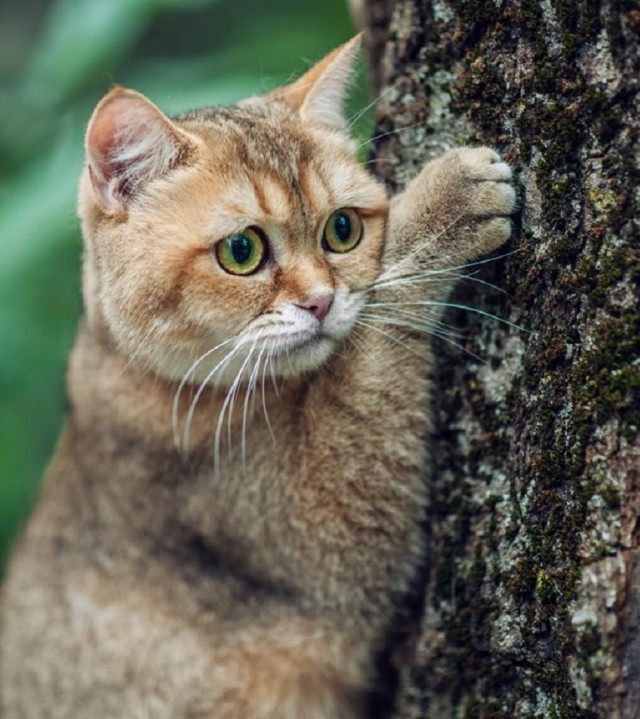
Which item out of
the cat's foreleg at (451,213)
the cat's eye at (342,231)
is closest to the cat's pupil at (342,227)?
the cat's eye at (342,231)

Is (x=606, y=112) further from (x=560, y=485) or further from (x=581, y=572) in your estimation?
(x=581, y=572)

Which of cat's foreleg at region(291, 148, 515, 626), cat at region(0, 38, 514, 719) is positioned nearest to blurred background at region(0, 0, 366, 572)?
cat at region(0, 38, 514, 719)

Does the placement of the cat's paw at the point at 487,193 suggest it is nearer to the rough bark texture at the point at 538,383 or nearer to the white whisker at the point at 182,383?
the rough bark texture at the point at 538,383

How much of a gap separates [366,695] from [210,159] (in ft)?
5.63

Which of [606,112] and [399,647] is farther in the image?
[399,647]

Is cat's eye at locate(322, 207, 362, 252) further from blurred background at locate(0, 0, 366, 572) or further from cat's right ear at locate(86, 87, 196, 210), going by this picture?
blurred background at locate(0, 0, 366, 572)

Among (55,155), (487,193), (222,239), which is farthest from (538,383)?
(55,155)

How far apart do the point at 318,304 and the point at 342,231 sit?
0.29 metres

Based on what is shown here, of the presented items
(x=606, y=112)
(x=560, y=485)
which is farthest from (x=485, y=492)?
(x=606, y=112)

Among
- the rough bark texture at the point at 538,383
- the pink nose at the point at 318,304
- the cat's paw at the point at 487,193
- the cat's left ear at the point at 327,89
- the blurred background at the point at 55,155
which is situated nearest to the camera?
the rough bark texture at the point at 538,383

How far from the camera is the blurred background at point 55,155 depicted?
3.91m

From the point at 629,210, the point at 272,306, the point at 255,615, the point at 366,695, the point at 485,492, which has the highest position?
the point at 629,210

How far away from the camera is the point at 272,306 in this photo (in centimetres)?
243

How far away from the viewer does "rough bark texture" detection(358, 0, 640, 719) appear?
1.91 meters
